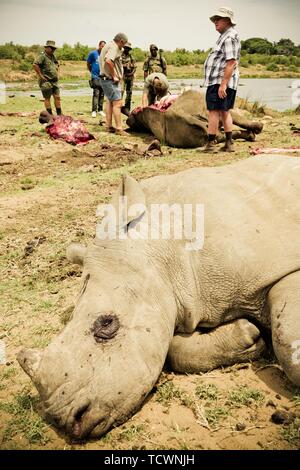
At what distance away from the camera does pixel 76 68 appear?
139 feet

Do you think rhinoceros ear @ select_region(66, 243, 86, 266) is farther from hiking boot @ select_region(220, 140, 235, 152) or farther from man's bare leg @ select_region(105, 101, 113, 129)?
man's bare leg @ select_region(105, 101, 113, 129)

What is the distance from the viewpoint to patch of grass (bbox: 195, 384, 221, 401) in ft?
9.65

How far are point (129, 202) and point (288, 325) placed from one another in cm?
135

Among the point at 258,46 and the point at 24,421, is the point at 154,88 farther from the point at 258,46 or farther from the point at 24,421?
the point at 258,46

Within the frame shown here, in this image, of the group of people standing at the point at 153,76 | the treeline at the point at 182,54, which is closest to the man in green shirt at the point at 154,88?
the group of people standing at the point at 153,76

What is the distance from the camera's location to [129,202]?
10.7 ft

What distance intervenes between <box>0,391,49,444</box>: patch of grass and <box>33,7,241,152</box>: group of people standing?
629 cm

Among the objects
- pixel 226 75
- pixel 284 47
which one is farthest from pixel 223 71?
pixel 284 47

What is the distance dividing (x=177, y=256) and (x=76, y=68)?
42755 millimetres

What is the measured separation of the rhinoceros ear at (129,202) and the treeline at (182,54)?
37.8 meters

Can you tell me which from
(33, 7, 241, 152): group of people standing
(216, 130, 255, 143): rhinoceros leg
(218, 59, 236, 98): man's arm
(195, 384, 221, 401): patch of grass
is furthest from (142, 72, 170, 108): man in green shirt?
(195, 384, 221, 401): patch of grass

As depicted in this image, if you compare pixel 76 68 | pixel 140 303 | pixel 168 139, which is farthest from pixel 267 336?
pixel 76 68

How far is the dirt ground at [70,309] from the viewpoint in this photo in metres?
2.66

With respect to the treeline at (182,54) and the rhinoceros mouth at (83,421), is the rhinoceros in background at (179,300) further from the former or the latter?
the treeline at (182,54)
